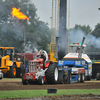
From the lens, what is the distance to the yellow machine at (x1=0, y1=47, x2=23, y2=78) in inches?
1321

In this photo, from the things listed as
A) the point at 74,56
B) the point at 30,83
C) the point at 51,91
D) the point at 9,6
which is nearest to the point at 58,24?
the point at 74,56

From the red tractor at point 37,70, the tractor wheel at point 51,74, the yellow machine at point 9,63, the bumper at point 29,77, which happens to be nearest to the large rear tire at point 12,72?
the yellow machine at point 9,63

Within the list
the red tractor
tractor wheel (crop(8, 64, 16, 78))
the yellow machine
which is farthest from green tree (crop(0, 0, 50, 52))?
the red tractor

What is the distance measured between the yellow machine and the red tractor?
8.93m

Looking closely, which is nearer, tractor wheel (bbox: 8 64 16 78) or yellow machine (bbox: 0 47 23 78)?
yellow machine (bbox: 0 47 23 78)

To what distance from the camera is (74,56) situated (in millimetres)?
29625

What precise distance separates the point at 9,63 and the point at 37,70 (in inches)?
417

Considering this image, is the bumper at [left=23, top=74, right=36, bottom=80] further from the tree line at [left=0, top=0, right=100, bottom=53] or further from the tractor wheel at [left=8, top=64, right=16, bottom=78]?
the tree line at [left=0, top=0, right=100, bottom=53]

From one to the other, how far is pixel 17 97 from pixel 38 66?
8.73 meters

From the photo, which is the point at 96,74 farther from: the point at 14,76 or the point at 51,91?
the point at 51,91

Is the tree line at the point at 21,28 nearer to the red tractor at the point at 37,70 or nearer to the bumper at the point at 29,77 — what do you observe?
the red tractor at the point at 37,70

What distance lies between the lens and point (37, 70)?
24.1 metres

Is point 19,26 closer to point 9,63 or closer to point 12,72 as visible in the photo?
point 9,63

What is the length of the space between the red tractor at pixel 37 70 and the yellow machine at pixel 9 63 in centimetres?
893
